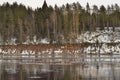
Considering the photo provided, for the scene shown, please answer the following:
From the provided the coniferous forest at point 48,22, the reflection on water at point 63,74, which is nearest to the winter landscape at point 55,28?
the coniferous forest at point 48,22

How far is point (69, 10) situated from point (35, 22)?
14899mm

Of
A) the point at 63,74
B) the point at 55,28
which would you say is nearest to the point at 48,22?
the point at 55,28

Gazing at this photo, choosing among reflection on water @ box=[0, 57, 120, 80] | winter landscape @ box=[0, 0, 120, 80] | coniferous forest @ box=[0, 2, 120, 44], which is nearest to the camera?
reflection on water @ box=[0, 57, 120, 80]

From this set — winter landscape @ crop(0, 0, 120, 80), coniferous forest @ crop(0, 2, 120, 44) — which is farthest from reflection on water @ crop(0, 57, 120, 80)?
coniferous forest @ crop(0, 2, 120, 44)

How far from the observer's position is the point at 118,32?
117 meters

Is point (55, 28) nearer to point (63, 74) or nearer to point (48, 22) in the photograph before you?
point (48, 22)

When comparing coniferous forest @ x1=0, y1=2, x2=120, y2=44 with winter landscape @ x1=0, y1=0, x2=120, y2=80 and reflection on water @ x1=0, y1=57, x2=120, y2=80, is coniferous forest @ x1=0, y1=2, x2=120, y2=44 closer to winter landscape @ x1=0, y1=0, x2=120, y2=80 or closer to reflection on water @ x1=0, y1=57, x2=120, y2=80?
winter landscape @ x1=0, y1=0, x2=120, y2=80

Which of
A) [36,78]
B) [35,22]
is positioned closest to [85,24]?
[35,22]

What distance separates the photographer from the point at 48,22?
124188mm

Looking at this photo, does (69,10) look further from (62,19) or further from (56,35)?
(56,35)

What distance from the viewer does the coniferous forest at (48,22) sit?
116 meters

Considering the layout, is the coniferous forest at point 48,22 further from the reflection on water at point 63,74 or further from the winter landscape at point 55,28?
the reflection on water at point 63,74

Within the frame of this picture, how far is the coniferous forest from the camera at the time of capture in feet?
380

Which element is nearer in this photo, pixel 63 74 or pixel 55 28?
pixel 63 74
